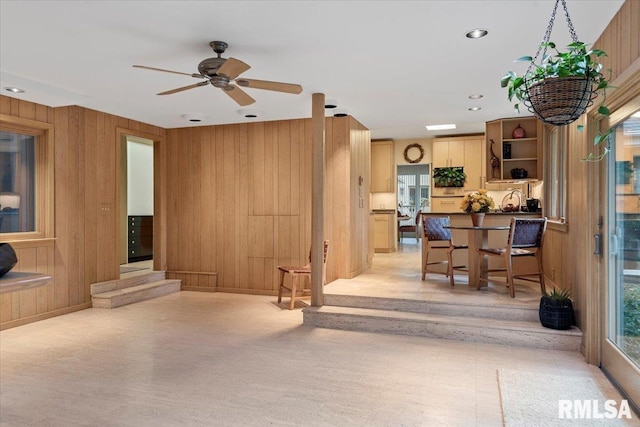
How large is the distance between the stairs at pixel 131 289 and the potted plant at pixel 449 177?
5.75 metres

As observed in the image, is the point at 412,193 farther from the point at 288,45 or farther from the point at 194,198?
the point at 288,45

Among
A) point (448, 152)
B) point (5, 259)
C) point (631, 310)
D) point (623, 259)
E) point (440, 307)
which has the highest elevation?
point (448, 152)

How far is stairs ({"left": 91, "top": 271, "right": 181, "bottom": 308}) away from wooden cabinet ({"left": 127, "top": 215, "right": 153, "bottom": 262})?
1894 mm

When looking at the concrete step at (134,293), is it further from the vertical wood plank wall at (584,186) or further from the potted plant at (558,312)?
the vertical wood plank wall at (584,186)

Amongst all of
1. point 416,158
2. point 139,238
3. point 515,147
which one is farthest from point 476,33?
point 139,238

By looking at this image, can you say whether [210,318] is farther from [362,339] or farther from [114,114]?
[114,114]

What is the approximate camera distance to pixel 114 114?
584 cm

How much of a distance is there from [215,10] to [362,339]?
315 centimetres

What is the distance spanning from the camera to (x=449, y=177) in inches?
356

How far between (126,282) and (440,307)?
14.4 ft

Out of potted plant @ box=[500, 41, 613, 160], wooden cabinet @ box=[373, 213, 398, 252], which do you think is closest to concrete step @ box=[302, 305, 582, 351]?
potted plant @ box=[500, 41, 613, 160]

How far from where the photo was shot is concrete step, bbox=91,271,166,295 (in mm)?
5597

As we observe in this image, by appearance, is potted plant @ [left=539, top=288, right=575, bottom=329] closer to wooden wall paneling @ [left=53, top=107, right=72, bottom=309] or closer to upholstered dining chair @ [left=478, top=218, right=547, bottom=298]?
upholstered dining chair @ [left=478, top=218, right=547, bottom=298]
